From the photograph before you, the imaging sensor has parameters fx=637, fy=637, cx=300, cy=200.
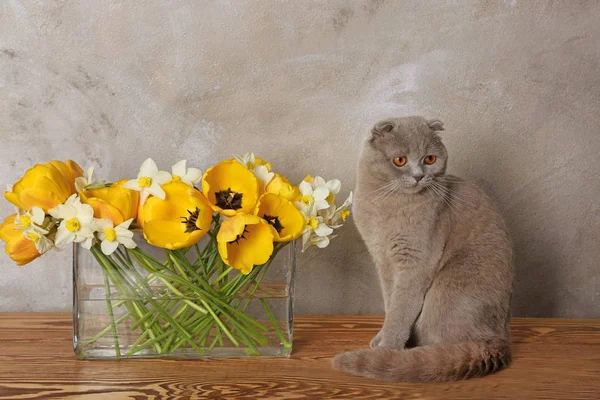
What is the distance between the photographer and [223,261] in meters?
1.12

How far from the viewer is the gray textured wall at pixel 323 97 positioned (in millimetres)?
1403

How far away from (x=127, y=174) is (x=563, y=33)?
1043 mm

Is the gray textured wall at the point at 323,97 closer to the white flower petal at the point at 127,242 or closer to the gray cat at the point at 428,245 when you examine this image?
the gray cat at the point at 428,245

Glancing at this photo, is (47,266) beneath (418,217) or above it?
beneath

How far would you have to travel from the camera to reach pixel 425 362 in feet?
3.46

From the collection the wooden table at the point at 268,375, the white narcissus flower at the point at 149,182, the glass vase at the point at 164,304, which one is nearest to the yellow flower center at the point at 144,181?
the white narcissus flower at the point at 149,182

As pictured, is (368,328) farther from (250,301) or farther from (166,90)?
(166,90)

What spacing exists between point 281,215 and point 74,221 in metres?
0.35

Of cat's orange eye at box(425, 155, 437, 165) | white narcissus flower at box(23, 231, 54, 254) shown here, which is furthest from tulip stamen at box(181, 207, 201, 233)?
cat's orange eye at box(425, 155, 437, 165)

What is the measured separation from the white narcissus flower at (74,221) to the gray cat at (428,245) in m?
0.54

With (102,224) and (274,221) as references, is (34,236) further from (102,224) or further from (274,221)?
(274,221)

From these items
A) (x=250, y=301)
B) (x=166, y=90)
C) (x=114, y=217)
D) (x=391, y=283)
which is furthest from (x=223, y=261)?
(x=166, y=90)

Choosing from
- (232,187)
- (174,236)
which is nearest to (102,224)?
(174,236)

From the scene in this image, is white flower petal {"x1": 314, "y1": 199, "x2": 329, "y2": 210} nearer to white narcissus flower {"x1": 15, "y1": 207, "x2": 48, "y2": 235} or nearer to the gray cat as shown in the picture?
the gray cat
